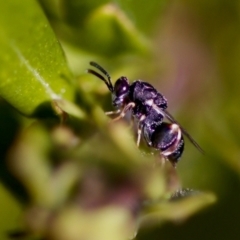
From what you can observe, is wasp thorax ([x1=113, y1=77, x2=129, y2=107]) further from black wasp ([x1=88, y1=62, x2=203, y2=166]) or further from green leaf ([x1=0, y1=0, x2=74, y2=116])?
green leaf ([x1=0, y1=0, x2=74, y2=116])

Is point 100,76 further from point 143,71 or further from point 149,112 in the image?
point 149,112

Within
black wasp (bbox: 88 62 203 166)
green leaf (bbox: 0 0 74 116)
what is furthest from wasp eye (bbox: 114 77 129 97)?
green leaf (bbox: 0 0 74 116)

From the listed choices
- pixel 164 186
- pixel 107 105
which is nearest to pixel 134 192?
pixel 164 186

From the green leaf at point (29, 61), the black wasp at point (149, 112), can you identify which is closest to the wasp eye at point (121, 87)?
the black wasp at point (149, 112)

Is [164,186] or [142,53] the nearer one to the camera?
[164,186]

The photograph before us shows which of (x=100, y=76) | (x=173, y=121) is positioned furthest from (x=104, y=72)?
(x=173, y=121)

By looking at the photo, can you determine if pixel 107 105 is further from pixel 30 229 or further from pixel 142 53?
pixel 30 229
